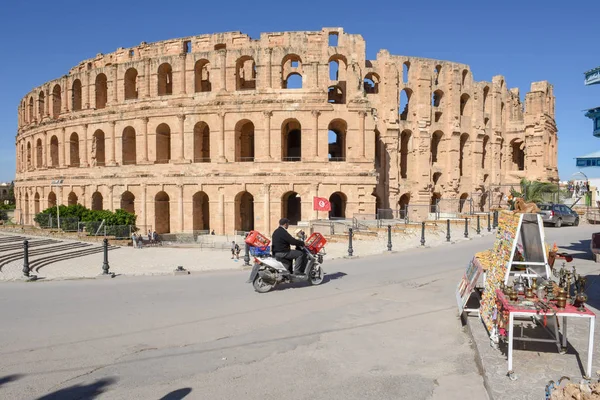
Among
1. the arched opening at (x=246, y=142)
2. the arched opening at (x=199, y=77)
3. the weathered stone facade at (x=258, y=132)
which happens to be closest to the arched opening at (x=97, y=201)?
the weathered stone facade at (x=258, y=132)

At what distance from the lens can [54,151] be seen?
3803cm

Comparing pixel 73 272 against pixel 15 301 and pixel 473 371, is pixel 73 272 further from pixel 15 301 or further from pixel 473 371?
pixel 473 371

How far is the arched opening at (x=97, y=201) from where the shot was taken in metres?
34.2

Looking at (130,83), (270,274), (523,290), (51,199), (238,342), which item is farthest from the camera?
(51,199)

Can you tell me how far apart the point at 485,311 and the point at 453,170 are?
34.3 m

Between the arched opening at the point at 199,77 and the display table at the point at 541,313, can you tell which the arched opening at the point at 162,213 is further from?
the display table at the point at 541,313

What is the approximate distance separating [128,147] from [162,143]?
3498mm

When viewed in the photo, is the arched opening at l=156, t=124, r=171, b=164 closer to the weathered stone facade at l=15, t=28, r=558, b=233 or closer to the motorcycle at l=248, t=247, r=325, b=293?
the weathered stone facade at l=15, t=28, r=558, b=233

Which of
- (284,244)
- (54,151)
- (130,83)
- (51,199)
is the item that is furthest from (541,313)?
(54,151)

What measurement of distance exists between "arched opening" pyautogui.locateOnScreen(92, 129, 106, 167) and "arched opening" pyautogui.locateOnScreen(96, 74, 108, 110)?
93.4 inches

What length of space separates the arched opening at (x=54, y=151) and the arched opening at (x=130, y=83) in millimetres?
10090

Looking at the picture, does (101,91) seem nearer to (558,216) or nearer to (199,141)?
(199,141)

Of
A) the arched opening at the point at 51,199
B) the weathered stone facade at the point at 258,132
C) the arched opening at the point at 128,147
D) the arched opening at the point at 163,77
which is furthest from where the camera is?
the arched opening at the point at 51,199

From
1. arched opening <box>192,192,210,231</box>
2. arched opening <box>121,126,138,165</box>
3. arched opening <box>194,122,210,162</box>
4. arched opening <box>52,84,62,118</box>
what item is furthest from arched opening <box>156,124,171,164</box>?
arched opening <box>52,84,62,118</box>
